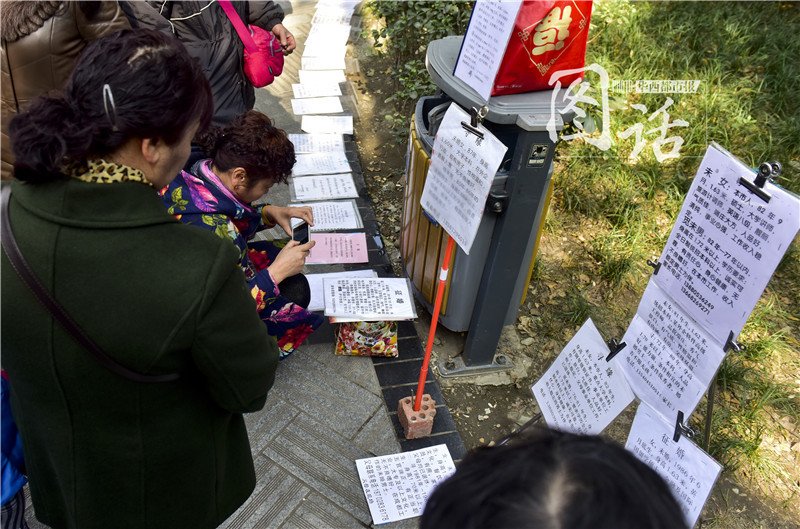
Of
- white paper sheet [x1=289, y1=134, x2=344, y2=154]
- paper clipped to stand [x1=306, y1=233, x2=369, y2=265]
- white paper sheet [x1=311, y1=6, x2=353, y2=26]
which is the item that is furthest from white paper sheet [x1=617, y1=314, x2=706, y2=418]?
white paper sheet [x1=311, y1=6, x2=353, y2=26]

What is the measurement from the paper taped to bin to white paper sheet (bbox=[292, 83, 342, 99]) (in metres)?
2.57

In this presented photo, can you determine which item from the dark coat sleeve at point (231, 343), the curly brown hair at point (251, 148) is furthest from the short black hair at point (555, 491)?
→ the curly brown hair at point (251, 148)

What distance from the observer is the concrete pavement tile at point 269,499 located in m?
2.46

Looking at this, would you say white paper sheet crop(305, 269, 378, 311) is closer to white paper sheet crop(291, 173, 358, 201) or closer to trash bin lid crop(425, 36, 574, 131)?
white paper sheet crop(291, 173, 358, 201)

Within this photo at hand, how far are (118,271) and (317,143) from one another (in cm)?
358

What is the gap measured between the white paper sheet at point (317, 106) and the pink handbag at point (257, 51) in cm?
145

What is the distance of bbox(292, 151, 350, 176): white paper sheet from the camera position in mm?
4406

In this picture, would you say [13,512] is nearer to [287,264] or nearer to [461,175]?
[287,264]

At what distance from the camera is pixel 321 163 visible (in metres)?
4.50

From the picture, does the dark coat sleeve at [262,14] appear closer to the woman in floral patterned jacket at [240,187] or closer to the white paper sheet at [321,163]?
the white paper sheet at [321,163]

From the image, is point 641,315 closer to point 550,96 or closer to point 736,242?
point 736,242

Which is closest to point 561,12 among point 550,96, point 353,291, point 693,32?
point 550,96

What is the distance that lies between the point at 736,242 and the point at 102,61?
153cm

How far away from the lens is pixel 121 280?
4.08ft
